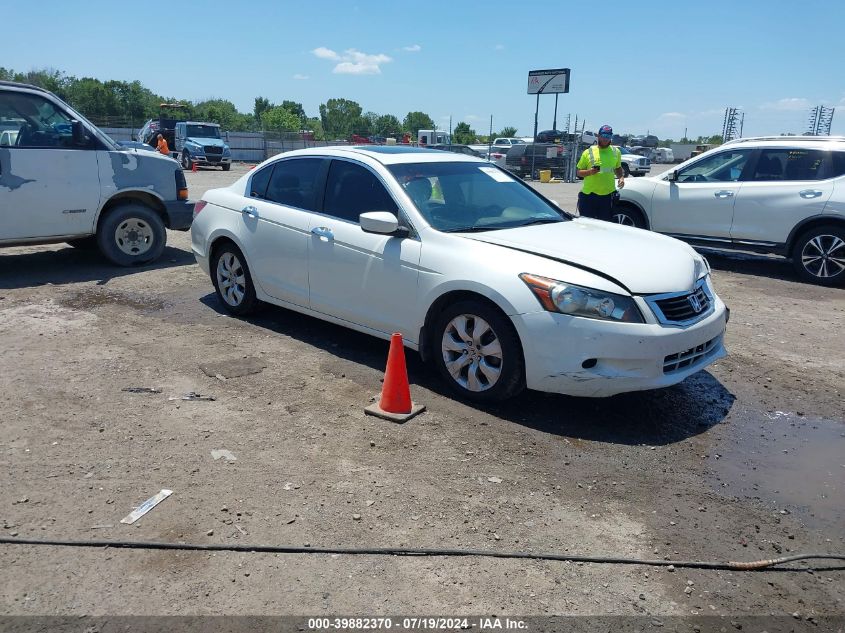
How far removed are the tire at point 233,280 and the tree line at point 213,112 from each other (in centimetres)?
4293

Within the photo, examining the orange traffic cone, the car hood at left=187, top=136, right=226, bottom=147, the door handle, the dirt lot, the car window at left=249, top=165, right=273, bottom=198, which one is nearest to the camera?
the dirt lot

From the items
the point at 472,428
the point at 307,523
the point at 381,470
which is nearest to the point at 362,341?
the point at 472,428

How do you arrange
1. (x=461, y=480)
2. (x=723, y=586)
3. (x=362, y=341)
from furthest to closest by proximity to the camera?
(x=362, y=341), (x=461, y=480), (x=723, y=586)

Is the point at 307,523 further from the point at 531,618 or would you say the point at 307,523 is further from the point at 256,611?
the point at 531,618

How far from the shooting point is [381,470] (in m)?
3.95

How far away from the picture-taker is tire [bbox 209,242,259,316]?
21.8ft

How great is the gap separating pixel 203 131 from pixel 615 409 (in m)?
31.4

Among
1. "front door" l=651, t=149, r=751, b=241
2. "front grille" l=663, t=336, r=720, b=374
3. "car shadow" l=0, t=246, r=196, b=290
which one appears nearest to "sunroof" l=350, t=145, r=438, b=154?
"front grille" l=663, t=336, r=720, b=374

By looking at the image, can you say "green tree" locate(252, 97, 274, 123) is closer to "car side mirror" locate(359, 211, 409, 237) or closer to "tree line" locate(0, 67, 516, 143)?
"tree line" locate(0, 67, 516, 143)

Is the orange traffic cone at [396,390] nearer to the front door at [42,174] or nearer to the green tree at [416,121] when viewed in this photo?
the front door at [42,174]

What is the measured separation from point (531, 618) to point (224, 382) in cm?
321

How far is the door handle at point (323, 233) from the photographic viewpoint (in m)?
5.66

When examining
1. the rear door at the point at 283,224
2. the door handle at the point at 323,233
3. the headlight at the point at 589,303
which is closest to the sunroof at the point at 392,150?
the rear door at the point at 283,224

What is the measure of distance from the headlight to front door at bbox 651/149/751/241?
6247 millimetres
